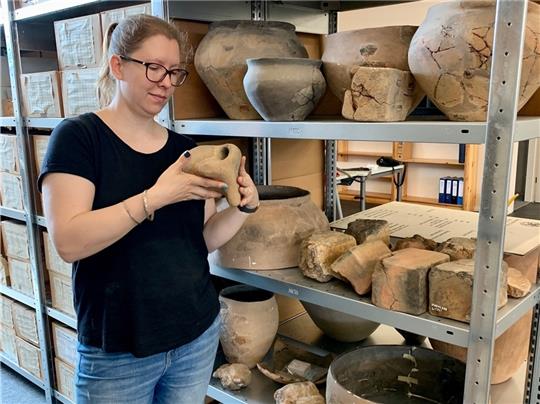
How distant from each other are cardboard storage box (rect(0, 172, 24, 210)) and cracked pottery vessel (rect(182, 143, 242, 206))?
Answer: 1396 mm

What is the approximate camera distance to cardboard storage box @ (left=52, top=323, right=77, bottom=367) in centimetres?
209

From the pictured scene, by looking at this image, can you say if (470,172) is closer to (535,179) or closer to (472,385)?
(535,179)

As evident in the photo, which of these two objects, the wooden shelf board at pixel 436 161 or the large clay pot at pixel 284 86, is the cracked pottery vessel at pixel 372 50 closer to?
the large clay pot at pixel 284 86

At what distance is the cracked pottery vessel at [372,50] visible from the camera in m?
1.21

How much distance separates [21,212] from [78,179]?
1.35m

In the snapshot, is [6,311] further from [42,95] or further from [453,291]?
[453,291]

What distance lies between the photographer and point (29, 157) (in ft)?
6.82

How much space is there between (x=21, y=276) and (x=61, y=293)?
0.33 meters

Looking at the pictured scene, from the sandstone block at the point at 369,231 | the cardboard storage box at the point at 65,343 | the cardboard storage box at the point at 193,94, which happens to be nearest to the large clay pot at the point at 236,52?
the cardboard storage box at the point at 193,94

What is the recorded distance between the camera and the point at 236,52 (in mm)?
1409

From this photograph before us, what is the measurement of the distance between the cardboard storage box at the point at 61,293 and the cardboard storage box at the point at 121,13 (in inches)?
40.5

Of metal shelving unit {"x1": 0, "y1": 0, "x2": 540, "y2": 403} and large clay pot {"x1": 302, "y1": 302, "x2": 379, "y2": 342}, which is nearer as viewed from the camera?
metal shelving unit {"x1": 0, "y1": 0, "x2": 540, "y2": 403}

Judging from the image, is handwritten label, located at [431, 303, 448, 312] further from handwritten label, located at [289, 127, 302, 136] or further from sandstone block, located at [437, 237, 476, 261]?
handwritten label, located at [289, 127, 302, 136]

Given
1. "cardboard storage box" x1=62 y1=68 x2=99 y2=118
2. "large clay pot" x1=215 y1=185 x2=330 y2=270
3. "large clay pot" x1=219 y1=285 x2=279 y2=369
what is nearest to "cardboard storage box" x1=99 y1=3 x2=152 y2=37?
"cardboard storage box" x1=62 y1=68 x2=99 y2=118
